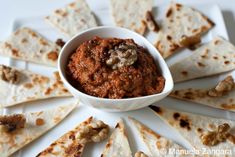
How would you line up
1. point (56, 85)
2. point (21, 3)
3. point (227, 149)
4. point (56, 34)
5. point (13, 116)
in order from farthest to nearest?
point (21, 3) < point (56, 34) < point (56, 85) < point (13, 116) < point (227, 149)

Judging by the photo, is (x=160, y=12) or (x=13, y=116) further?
(x=160, y=12)

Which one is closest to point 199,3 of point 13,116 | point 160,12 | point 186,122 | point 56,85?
point 160,12

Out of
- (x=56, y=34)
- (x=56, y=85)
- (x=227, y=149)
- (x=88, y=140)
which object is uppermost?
(x=56, y=34)

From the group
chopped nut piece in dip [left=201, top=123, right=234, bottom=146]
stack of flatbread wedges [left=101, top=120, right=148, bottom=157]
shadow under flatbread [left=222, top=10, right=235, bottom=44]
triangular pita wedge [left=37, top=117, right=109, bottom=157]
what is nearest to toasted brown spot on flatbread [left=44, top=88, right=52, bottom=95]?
triangular pita wedge [left=37, top=117, right=109, bottom=157]

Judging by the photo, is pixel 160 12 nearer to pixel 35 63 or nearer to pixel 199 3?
pixel 199 3

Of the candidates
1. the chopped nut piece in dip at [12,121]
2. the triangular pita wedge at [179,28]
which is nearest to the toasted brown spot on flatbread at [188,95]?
the triangular pita wedge at [179,28]

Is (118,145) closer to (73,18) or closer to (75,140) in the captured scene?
(75,140)
